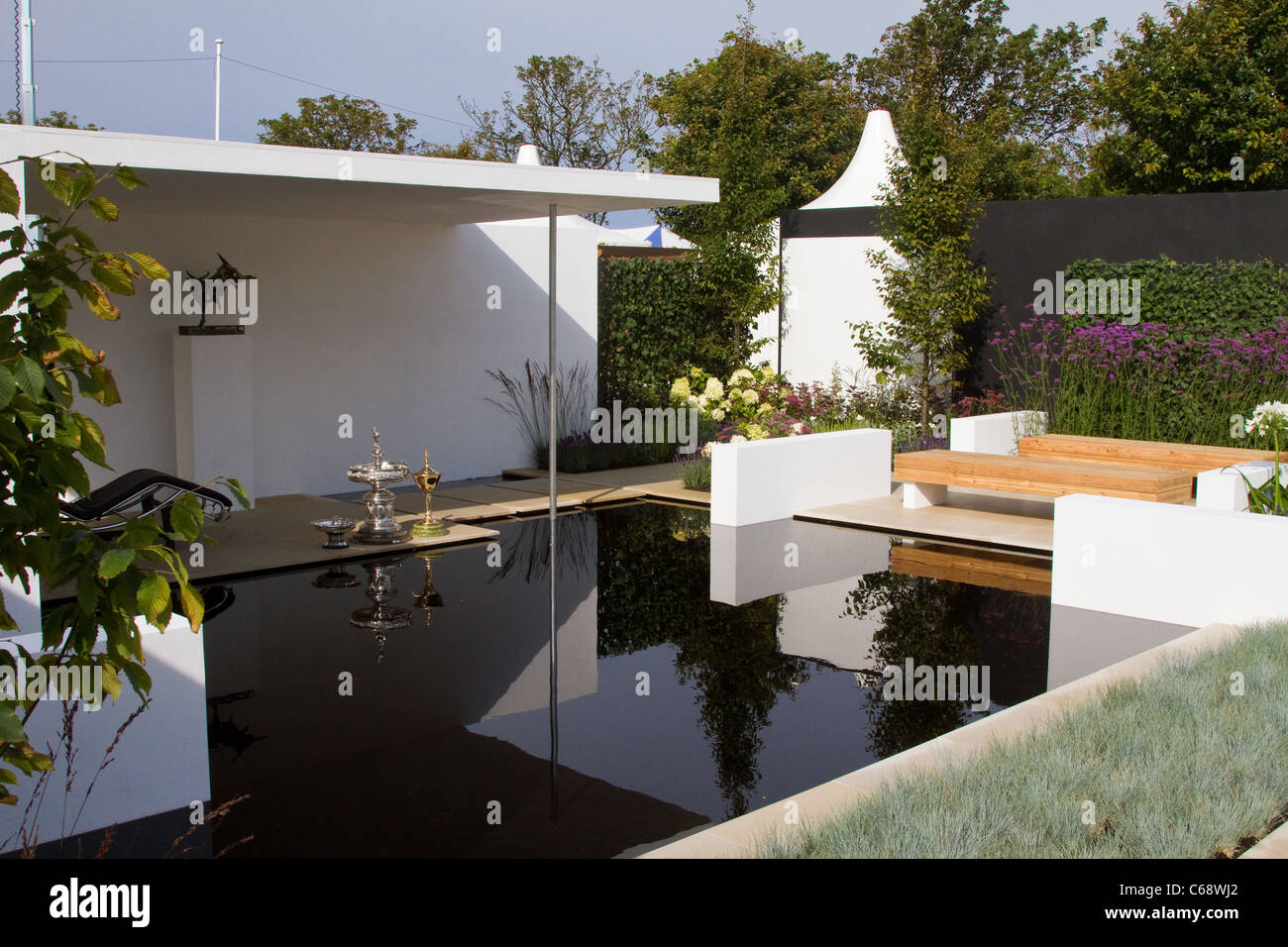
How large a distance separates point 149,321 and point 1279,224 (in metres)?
9.99

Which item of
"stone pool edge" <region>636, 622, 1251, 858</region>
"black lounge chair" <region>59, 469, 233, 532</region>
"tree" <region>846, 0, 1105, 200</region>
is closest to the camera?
"stone pool edge" <region>636, 622, 1251, 858</region>

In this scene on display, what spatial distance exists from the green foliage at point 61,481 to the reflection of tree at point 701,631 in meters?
2.60

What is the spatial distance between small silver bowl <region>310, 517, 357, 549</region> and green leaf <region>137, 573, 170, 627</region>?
655 centimetres

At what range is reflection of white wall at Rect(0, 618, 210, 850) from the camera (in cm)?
404

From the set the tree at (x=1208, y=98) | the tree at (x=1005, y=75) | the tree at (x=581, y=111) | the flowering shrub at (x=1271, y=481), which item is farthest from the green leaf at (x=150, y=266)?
the tree at (x=581, y=111)

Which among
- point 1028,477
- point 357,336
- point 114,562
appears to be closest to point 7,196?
point 114,562

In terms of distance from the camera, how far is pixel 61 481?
78.4 inches

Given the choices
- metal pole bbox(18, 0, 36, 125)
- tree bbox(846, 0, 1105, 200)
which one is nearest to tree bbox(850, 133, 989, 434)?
metal pole bbox(18, 0, 36, 125)

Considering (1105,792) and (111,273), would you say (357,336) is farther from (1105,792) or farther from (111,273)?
(111,273)

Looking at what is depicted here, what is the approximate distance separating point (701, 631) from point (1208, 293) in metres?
6.78

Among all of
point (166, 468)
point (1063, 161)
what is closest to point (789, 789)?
point (166, 468)

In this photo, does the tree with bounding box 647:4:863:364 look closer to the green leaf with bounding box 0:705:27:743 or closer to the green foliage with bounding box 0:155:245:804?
the green foliage with bounding box 0:155:245:804

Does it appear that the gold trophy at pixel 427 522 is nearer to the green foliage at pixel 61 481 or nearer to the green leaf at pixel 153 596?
the green foliage at pixel 61 481

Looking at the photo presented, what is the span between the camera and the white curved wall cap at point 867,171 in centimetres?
1584
